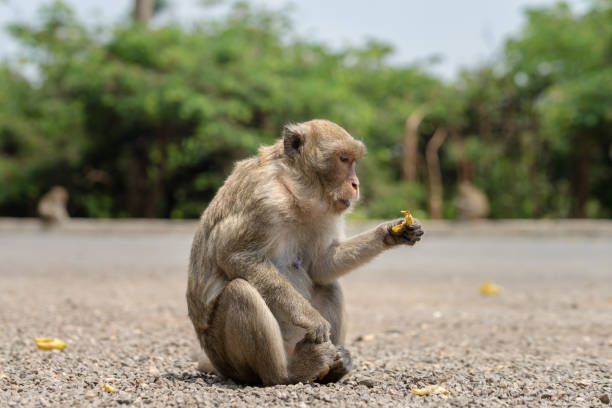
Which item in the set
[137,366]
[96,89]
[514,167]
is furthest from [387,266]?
[514,167]

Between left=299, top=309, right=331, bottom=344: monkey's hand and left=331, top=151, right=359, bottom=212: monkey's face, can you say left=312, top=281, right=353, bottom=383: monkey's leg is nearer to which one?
left=299, top=309, right=331, bottom=344: monkey's hand

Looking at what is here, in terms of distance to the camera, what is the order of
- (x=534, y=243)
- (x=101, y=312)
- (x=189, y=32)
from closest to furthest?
1. (x=101, y=312)
2. (x=534, y=243)
3. (x=189, y=32)

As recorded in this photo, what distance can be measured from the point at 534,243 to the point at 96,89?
37.2ft

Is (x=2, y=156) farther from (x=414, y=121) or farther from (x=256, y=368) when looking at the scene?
(x=256, y=368)

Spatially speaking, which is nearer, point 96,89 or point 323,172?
point 323,172

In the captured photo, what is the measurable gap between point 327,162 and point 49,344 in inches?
88.0

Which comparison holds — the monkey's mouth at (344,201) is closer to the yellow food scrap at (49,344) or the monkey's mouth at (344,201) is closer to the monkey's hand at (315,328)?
the monkey's hand at (315,328)

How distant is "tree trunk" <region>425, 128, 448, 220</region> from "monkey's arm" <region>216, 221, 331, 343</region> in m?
19.3

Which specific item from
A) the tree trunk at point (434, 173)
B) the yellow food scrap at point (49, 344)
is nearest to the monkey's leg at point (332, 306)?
the yellow food scrap at point (49, 344)

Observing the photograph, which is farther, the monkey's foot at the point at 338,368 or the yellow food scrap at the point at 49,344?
the yellow food scrap at the point at 49,344

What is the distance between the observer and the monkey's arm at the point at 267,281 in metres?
3.09

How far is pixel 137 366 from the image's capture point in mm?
3910

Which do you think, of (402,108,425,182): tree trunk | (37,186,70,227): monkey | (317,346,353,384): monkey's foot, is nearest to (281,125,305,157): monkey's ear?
(317,346,353,384): monkey's foot

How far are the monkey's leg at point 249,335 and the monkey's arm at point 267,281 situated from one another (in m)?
0.04
